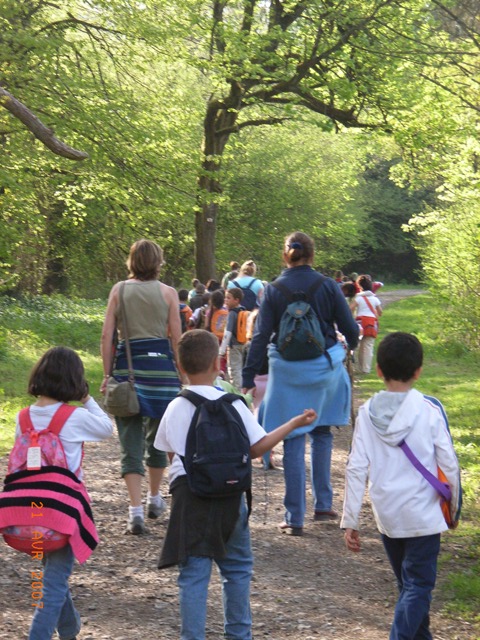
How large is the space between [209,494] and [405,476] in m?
0.83

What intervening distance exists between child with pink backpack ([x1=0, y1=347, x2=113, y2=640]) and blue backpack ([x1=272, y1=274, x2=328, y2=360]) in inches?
104

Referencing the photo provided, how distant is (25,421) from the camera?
14.2ft

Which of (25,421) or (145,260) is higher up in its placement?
(145,260)

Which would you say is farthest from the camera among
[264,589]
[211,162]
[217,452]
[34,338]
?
[211,162]

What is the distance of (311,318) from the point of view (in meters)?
6.88

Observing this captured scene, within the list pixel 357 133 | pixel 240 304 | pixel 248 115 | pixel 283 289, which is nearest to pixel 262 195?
pixel 248 115

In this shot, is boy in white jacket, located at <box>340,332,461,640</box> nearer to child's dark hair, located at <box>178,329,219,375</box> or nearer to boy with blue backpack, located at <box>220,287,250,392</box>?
child's dark hair, located at <box>178,329,219,375</box>

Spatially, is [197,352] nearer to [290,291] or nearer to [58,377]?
[58,377]

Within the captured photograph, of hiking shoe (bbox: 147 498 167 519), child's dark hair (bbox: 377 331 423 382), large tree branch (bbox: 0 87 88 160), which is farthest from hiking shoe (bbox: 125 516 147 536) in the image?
child's dark hair (bbox: 377 331 423 382)

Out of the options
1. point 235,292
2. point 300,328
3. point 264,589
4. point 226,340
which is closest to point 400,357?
point 264,589

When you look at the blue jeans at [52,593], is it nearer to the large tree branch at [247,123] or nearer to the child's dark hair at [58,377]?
the child's dark hair at [58,377]

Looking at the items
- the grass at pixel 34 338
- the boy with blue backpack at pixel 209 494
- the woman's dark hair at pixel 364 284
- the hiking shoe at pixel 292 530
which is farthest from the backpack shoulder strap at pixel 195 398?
the woman's dark hair at pixel 364 284

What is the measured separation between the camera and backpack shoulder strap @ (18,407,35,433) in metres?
4.29

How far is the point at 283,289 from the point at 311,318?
27 cm
